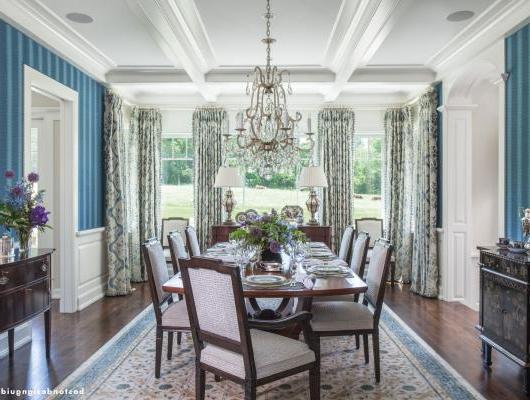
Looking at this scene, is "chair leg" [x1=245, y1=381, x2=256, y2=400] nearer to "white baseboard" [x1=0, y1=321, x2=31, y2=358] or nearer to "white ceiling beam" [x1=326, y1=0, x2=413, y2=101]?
"white baseboard" [x1=0, y1=321, x2=31, y2=358]

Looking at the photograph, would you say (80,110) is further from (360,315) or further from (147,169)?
(360,315)

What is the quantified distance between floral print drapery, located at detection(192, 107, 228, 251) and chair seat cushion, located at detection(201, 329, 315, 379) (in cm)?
429

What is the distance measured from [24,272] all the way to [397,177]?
5.21m

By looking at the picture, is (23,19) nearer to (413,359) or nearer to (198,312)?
(198,312)

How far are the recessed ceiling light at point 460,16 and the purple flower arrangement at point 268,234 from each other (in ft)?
7.94

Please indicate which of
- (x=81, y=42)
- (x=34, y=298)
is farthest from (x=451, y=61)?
(x=34, y=298)

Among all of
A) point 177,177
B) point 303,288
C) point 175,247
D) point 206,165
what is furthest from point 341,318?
point 177,177

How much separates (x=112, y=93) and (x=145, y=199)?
1692 millimetres

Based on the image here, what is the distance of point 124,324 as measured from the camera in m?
4.43

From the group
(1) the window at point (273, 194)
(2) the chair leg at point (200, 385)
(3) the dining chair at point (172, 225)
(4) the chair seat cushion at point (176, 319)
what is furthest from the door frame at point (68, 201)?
(2) the chair leg at point (200, 385)

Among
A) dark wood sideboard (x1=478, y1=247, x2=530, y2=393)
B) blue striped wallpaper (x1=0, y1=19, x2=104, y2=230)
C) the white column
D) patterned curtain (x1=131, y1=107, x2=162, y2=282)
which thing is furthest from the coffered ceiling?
dark wood sideboard (x1=478, y1=247, x2=530, y2=393)

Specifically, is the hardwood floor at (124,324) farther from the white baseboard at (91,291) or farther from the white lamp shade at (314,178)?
the white lamp shade at (314,178)

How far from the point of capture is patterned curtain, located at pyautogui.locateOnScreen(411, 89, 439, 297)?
18.1 feet

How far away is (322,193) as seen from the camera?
676 cm
